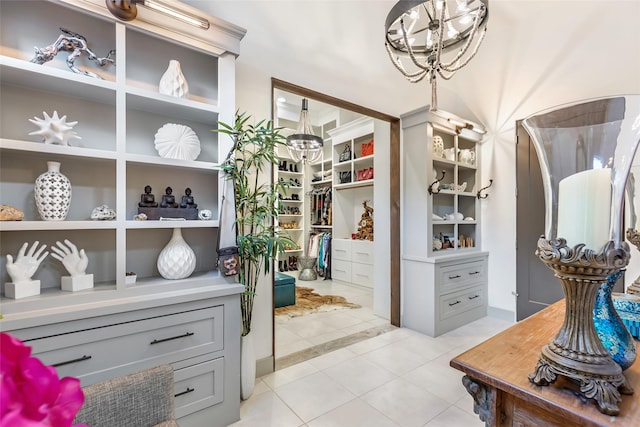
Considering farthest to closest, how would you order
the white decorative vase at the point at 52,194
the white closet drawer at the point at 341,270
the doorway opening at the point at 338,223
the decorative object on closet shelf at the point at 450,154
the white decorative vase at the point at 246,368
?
1. the white closet drawer at the point at 341,270
2. the decorative object on closet shelf at the point at 450,154
3. the doorway opening at the point at 338,223
4. the white decorative vase at the point at 246,368
5. the white decorative vase at the point at 52,194

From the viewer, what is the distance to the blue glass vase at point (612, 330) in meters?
0.70

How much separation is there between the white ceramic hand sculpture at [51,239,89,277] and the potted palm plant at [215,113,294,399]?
2.60 ft

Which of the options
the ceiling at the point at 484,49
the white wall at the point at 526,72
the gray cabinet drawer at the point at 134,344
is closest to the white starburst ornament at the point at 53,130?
the gray cabinet drawer at the point at 134,344

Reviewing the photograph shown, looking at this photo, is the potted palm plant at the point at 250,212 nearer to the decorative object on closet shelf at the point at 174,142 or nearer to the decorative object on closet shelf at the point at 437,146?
the decorative object on closet shelf at the point at 174,142

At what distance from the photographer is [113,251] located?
5.33ft

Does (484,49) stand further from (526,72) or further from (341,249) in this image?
(341,249)

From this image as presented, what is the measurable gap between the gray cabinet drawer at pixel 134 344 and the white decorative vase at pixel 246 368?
0.91 feet

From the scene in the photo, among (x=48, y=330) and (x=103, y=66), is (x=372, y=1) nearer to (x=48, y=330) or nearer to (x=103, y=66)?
(x=103, y=66)

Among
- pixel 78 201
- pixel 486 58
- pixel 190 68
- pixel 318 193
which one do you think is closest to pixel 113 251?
pixel 78 201

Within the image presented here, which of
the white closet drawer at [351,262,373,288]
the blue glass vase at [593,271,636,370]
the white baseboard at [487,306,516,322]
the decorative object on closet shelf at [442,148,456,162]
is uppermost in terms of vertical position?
the decorative object on closet shelf at [442,148,456,162]

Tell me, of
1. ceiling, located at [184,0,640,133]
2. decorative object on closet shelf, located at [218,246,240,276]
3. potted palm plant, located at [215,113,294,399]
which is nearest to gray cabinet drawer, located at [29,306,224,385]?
decorative object on closet shelf, located at [218,246,240,276]

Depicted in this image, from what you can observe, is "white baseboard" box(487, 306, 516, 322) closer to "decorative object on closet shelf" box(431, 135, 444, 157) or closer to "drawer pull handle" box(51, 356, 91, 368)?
"decorative object on closet shelf" box(431, 135, 444, 157)

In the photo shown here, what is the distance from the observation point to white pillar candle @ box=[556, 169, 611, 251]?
0.67 m

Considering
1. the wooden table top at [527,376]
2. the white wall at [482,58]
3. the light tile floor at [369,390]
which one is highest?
the white wall at [482,58]
